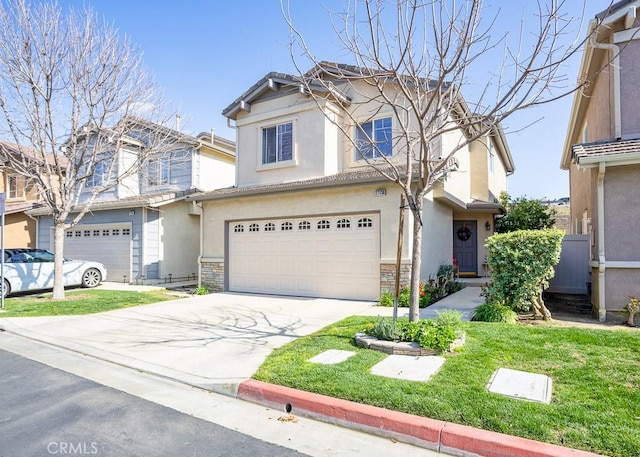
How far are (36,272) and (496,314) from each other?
1443 cm

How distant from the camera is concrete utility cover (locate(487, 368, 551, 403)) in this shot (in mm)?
4125

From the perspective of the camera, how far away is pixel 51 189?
39.0 feet

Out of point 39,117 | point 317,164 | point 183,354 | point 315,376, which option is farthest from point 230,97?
point 315,376

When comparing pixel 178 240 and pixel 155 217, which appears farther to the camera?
pixel 178 240

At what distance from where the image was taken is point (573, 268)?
11695 millimetres

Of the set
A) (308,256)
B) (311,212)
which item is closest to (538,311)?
(308,256)

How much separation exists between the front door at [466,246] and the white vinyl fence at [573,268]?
4449 millimetres

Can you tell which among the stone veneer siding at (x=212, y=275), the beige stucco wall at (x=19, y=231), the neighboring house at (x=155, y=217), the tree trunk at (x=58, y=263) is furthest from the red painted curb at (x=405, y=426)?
the beige stucco wall at (x=19, y=231)

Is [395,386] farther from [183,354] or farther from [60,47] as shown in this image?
[60,47]

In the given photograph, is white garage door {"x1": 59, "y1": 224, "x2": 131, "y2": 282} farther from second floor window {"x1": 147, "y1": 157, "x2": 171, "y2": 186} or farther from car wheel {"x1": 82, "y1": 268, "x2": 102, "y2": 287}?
second floor window {"x1": 147, "y1": 157, "x2": 171, "y2": 186}

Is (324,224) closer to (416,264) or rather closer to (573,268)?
(416,264)

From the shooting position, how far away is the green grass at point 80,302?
10.0 meters

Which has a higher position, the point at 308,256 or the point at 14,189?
the point at 14,189

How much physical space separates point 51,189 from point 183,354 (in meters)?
8.78
